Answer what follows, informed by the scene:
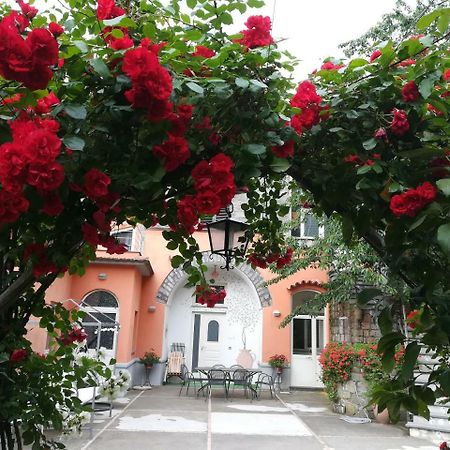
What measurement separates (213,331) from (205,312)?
1.73 feet

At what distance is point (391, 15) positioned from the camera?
10.2m

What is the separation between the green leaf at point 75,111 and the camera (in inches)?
45.0

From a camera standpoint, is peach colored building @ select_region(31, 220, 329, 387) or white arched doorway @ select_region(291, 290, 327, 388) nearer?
peach colored building @ select_region(31, 220, 329, 387)

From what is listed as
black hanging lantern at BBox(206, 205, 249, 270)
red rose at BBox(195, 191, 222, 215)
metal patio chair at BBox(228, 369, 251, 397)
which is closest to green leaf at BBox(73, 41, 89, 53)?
red rose at BBox(195, 191, 222, 215)

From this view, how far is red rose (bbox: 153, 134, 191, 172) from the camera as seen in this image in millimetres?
1272

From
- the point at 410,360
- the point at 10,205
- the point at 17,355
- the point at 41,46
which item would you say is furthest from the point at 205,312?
the point at 41,46

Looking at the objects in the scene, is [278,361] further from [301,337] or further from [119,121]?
[119,121]

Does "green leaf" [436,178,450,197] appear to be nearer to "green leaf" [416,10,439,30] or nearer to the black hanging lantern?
"green leaf" [416,10,439,30]

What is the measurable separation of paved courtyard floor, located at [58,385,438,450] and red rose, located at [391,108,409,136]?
505 cm

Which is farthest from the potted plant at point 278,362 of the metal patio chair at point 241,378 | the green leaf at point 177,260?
the green leaf at point 177,260

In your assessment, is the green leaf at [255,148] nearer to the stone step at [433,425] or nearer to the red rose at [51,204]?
the red rose at [51,204]

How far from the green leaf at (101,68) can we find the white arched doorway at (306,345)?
33.3ft

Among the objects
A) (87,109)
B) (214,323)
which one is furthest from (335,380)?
(87,109)

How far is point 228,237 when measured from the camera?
266 centimetres
